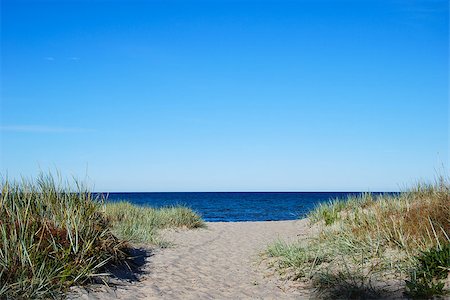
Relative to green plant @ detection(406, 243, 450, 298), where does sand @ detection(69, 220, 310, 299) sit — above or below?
below

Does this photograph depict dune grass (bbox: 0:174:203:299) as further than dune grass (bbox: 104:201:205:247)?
No

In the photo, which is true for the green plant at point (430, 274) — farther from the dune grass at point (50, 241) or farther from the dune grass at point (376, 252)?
the dune grass at point (50, 241)

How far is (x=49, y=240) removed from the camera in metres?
6.35

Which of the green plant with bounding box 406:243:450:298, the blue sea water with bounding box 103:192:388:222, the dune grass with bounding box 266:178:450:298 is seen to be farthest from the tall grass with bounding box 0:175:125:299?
the blue sea water with bounding box 103:192:388:222

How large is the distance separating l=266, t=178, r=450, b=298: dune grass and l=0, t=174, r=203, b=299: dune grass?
12.5 ft

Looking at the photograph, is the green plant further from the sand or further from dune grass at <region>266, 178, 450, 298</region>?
the sand

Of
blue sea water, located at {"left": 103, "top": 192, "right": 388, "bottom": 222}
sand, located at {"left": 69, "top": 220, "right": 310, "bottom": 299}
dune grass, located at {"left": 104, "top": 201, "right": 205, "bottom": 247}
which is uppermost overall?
dune grass, located at {"left": 104, "top": 201, "right": 205, "bottom": 247}

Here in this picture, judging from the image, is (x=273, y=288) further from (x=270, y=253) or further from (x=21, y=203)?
(x=21, y=203)

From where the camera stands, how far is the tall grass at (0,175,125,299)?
563cm

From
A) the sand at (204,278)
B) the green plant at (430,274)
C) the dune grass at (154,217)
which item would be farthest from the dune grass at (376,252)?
the dune grass at (154,217)

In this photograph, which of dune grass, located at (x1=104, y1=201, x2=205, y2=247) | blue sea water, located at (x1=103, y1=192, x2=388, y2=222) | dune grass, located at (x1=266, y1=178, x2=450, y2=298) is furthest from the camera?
blue sea water, located at (x1=103, y1=192, x2=388, y2=222)

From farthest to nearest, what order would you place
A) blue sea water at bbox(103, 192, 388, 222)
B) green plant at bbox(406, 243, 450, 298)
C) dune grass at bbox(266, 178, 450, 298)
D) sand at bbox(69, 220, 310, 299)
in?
blue sea water at bbox(103, 192, 388, 222), sand at bbox(69, 220, 310, 299), dune grass at bbox(266, 178, 450, 298), green plant at bbox(406, 243, 450, 298)

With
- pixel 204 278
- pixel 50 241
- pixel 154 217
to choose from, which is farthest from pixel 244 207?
pixel 50 241

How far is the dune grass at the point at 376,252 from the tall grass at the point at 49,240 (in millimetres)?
3833
